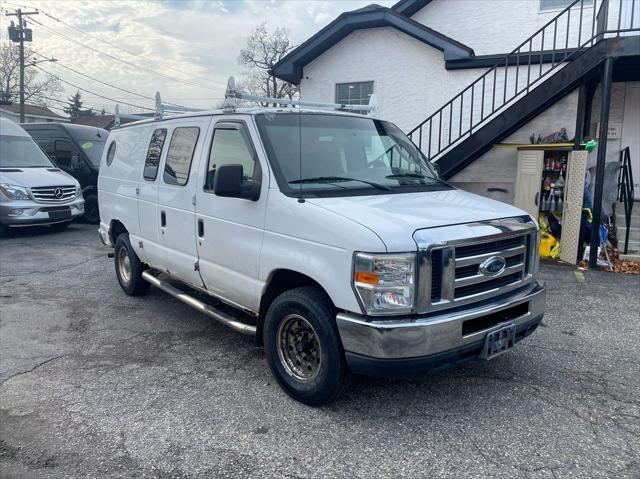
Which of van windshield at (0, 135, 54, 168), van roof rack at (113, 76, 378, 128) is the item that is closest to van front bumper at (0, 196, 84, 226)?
van windshield at (0, 135, 54, 168)

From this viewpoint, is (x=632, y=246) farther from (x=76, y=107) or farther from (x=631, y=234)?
(x=76, y=107)

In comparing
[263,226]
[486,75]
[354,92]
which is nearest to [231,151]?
[263,226]

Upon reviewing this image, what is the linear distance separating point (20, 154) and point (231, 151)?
9579mm

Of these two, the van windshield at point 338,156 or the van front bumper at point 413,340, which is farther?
the van windshield at point 338,156

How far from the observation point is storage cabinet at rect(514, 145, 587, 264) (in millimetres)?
8227

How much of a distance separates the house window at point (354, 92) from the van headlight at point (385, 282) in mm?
10230

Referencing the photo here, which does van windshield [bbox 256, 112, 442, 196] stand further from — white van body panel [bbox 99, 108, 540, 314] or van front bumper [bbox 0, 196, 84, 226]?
van front bumper [bbox 0, 196, 84, 226]

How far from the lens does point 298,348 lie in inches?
147

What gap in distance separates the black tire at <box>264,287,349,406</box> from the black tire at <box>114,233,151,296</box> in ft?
9.61

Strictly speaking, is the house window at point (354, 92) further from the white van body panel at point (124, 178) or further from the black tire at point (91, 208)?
the white van body panel at point (124, 178)

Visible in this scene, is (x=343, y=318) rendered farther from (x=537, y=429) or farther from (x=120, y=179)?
(x=120, y=179)

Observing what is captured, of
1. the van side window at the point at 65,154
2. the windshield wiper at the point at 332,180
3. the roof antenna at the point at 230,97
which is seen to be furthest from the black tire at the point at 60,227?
the windshield wiper at the point at 332,180

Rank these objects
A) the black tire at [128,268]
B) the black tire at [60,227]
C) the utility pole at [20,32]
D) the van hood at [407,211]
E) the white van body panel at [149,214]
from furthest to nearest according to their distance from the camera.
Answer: the utility pole at [20,32], the black tire at [60,227], the black tire at [128,268], the white van body panel at [149,214], the van hood at [407,211]

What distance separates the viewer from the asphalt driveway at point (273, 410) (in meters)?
3.02
